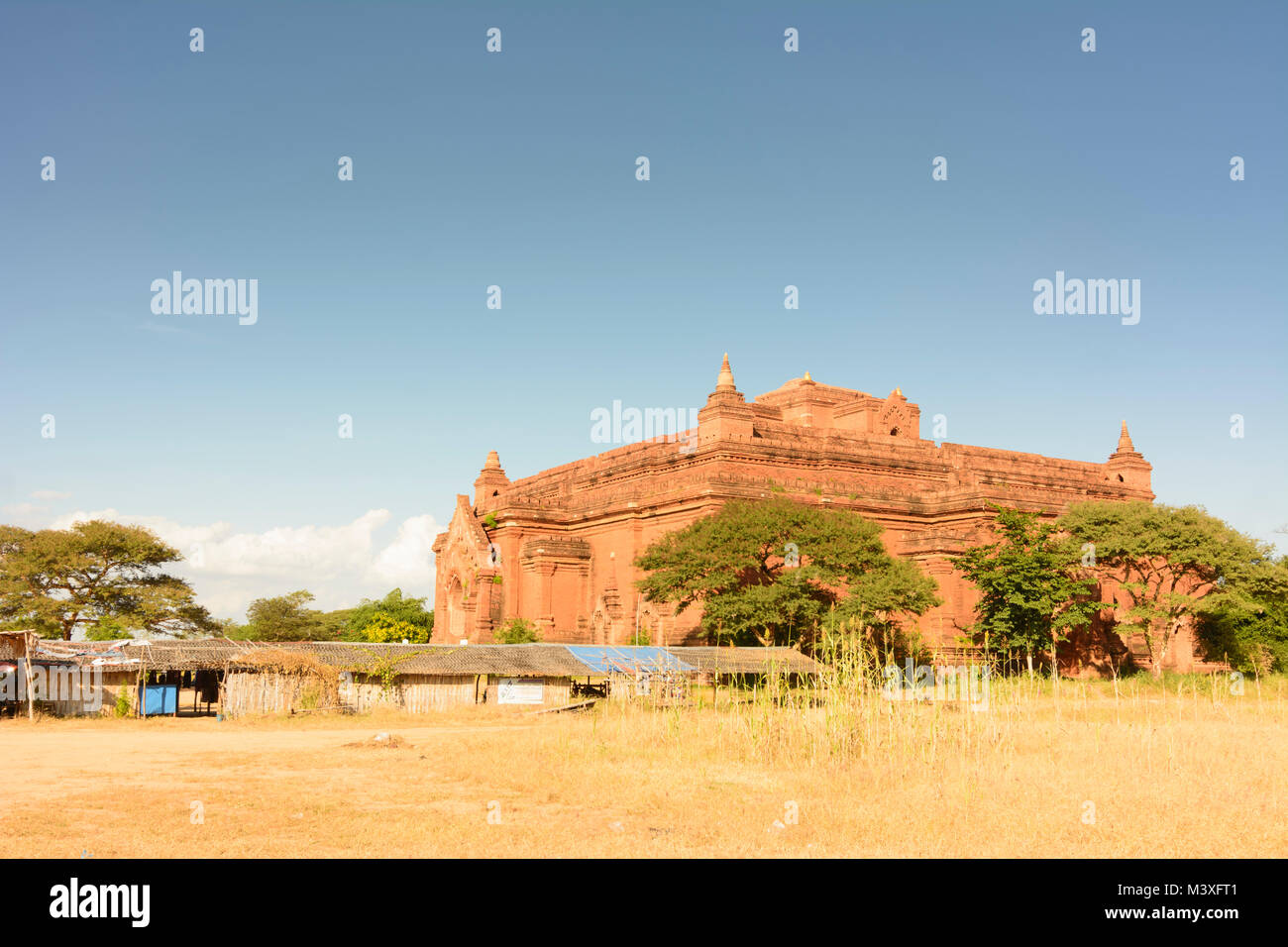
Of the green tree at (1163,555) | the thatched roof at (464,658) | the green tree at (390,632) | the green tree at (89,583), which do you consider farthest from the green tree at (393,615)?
the green tree at (1163,555)

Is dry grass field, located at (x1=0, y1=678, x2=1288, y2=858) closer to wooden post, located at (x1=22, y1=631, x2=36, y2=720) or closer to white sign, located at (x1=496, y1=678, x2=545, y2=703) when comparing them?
wooden post, located at (x1=22, y1=631, x2=36, y2=720)

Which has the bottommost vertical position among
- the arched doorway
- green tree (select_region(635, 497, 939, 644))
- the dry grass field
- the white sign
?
the white sign

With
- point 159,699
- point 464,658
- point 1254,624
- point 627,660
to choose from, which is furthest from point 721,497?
point 1254,624

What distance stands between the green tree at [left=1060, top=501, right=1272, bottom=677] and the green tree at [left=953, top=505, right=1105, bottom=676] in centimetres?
157

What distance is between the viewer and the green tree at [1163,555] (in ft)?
125

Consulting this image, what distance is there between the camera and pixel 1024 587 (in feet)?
A: 120

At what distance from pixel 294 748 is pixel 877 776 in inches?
490

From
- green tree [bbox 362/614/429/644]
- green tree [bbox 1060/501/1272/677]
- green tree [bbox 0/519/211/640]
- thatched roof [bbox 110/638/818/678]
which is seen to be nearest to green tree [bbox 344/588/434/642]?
green tree [bbox 362/614/429/644]

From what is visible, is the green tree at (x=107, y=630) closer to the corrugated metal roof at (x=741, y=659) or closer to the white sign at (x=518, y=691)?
the white sign at (x=518, y=691)

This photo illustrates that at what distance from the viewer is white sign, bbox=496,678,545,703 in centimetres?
3244
